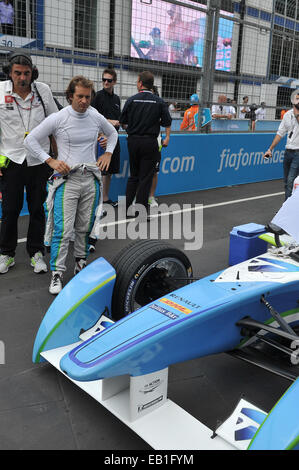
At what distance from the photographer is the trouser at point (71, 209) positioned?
3975mm

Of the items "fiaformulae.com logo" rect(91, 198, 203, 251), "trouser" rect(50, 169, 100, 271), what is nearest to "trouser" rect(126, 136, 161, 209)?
"fiaformulae.com logo" rect(91, 198, 203, 251)

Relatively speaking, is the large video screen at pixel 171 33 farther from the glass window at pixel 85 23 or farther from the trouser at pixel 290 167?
the trouser at pixel 290 167

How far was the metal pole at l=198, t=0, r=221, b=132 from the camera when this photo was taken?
8289mm

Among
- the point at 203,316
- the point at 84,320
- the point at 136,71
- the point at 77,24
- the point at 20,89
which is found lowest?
the point at 84,320

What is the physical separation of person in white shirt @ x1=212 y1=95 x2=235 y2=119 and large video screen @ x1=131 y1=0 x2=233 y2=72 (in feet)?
2.12

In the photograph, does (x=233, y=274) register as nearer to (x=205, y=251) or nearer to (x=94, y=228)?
(x=94, y=228)

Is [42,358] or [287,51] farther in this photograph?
[287,51]

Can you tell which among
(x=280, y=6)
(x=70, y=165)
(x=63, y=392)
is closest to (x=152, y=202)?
(x=70, y=165)

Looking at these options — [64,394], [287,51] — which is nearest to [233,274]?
[64,394]

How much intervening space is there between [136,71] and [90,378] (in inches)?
255

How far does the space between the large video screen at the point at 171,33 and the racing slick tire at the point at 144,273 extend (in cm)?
501

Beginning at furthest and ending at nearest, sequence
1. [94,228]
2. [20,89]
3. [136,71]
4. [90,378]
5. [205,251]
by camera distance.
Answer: [136,71] < [205,251] < [94,228] < [20,89] < [90,378]

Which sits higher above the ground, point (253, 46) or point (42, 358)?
point (253, 46)

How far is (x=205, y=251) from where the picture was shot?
17.7 ft
